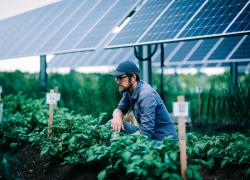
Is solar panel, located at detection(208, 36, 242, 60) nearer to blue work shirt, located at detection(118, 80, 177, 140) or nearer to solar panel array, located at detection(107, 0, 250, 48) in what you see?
solar panel array, located at detection(107, 0, 250, 48)

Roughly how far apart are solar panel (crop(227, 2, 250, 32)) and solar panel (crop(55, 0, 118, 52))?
357cm

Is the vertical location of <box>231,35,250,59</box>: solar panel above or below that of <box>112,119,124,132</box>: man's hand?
above

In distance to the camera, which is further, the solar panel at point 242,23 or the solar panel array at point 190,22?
the solar panel array at point 190,22

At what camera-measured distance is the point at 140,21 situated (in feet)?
25.1

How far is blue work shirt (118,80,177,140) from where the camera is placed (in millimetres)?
4559

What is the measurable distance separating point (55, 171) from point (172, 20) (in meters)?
3.49

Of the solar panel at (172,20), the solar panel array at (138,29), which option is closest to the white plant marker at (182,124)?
the solar panel array at (138,29)

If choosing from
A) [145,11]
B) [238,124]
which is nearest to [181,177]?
[238,124]

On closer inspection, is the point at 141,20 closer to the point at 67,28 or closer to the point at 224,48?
the point at 67,28

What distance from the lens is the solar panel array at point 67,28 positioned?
824 cm

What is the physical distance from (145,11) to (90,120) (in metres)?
3.26

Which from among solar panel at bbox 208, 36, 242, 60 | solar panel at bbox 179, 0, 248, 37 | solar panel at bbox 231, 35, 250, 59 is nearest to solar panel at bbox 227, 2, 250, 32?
solar panel at bbox 179, 0, 248, 37

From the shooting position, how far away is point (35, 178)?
4.86m

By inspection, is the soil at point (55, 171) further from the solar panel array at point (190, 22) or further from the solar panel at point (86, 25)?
the solar panel at point (86, 25)
